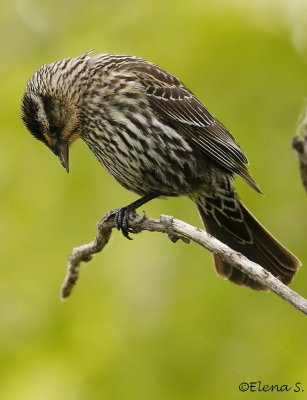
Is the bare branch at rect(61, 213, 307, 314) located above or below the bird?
below

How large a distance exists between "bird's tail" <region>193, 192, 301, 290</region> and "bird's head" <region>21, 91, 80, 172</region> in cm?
75

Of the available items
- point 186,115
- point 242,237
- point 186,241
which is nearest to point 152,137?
point 186,115

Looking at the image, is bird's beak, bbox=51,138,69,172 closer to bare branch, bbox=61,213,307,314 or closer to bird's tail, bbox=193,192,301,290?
bare branch, bbox=61,213,307,314

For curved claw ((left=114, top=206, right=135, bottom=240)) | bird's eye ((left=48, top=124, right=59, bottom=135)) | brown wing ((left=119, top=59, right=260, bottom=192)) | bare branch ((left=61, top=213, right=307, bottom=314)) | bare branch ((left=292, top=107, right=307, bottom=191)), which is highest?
brown wing ((left=119, top=59, right=260, bottom=192))

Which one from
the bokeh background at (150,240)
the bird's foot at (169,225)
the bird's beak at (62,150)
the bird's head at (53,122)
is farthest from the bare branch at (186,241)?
the bird's head at (53,122)

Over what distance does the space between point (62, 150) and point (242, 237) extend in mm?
1054

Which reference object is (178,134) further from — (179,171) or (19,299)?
(19,299)

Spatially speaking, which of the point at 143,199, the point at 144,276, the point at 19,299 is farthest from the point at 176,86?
the point at 19,299

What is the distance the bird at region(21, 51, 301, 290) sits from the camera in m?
4.56

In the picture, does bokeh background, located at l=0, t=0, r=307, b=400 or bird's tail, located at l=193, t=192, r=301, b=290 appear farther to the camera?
bird's tail, located at l=193, t=192, r=301, b=290

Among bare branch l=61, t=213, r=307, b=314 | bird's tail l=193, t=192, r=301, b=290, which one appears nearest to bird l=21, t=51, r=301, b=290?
bird's tail l=193, t=192, r=301, b=290

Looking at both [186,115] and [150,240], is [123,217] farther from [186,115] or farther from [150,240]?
[186,115]

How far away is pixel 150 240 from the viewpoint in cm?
466

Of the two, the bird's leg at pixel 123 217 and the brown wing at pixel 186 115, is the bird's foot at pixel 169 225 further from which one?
the brown wing at pixel 186 115
